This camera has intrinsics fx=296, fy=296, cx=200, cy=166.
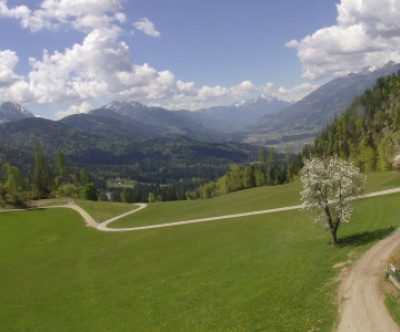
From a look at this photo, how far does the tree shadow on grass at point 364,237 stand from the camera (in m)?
31.7

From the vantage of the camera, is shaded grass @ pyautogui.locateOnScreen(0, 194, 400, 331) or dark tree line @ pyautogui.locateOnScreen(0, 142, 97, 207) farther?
dark tree line @ pyautogui.locateOnScreen(0, 142, 97, 207)

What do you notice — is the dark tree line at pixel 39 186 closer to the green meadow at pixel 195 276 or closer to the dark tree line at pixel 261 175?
the green meadow at pixel 195 276

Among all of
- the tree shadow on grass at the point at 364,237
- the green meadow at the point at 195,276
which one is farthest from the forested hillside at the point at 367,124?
the tree shadow on grass at the point at 364,237

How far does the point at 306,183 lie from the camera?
1284 inches

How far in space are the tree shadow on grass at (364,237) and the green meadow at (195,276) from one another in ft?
0.44

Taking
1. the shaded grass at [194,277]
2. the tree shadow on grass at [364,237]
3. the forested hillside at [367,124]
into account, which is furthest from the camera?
the forested hillside at [367,124]

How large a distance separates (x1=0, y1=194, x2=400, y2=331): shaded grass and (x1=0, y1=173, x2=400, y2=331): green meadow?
5.0 inches

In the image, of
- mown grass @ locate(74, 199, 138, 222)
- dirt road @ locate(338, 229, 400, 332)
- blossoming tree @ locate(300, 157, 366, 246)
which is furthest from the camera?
mown grass @ locate(74, 199, 138, 222)

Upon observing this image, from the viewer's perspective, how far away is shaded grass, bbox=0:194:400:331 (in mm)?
24297

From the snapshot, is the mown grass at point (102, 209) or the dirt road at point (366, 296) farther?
the mown grass at point (102, 209)

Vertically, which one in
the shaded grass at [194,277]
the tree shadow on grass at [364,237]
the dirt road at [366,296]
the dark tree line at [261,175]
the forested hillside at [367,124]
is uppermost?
the forested hillside at [367,124]

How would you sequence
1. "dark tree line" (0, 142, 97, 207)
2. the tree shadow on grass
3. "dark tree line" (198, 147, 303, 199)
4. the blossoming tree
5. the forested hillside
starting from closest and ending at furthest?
the tree shadow on grass
the blossoming tree
"dark tree line" (0, 142, 97, 207)
the forested hillside
"dark tree line" (198, 147, 303, 199)

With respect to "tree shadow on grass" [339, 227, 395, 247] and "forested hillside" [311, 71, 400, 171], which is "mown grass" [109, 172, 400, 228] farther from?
"forested hillside" [311, 71, 400, 171]

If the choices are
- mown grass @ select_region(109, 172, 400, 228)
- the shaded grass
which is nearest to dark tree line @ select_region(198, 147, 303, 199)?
mown grass @ select_region(109, 172, 400, 228)
